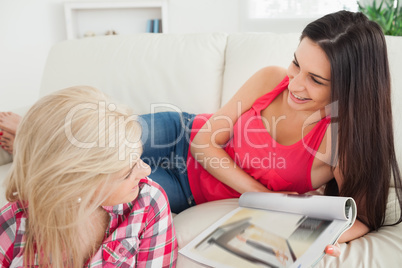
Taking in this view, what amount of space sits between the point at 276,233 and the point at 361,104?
0.42 metres

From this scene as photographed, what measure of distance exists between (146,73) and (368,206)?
1.00m

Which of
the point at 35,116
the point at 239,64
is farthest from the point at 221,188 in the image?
the point at 35,116

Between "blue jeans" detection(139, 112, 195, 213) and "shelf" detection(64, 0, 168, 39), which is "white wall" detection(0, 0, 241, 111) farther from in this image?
"blue jeans" detection(139, 112, 195, 213)

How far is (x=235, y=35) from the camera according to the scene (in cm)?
165

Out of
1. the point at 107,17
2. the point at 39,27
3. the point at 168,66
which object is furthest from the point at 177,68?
the point at 39,27

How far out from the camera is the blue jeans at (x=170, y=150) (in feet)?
4.33

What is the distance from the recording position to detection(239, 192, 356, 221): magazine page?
0.89 meters

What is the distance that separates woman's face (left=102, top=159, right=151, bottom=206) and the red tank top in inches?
17.8

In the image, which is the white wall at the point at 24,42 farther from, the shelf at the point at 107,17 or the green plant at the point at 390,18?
the green plant at the point at 390,18

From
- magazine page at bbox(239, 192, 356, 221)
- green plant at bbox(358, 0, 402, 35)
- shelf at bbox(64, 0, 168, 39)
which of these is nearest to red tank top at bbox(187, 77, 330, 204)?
magazine page at bbox(239, 192, 356, 221)

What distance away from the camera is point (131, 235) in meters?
0.91

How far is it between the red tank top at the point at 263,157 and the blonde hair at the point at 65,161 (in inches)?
19.0

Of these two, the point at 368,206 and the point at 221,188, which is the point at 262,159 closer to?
the point at 221,188

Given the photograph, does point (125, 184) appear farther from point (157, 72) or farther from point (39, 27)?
point (39, 27)
